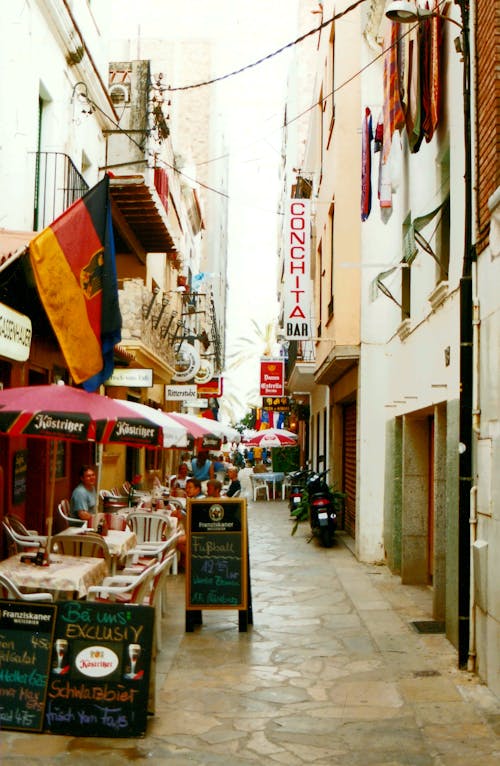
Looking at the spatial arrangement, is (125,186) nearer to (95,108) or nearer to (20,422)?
(95,108)

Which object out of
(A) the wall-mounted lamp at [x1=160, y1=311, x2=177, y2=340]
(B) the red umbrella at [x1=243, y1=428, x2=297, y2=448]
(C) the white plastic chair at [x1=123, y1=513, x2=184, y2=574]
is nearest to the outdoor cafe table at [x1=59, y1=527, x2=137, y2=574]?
(C) the white plastic chair at [x1=123, y1=513, x2=184, y2=574]

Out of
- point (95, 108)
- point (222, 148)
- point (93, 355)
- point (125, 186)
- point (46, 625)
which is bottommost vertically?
point (46, 625)

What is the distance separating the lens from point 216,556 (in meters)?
9.70

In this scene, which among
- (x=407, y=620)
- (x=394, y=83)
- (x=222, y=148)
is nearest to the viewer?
(x=407, y=620)

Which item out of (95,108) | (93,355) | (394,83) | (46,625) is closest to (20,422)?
(93,355)

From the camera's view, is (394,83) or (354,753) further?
(394,83)

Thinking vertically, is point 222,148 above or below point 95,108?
above

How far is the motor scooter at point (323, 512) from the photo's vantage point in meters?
17.4

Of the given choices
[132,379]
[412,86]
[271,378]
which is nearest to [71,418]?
[412,86]

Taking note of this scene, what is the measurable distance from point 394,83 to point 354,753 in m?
8.19

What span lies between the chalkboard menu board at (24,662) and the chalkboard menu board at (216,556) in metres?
3.72

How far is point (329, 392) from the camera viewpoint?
885 inches

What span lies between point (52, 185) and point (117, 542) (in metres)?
5.88

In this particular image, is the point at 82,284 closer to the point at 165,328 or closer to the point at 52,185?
the point at 52,185
